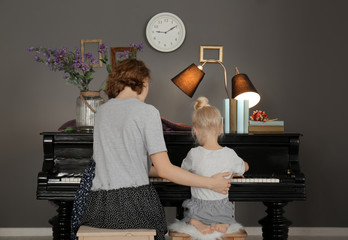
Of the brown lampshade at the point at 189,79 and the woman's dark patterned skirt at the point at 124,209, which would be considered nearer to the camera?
the woman's dark patterned skirt at the point at 124,209

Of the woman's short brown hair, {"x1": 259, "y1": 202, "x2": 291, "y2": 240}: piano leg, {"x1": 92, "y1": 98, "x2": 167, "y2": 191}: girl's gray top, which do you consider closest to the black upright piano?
{"x1": 259, "y1": 202, "x2": 291, "y2": 240}: piano leg

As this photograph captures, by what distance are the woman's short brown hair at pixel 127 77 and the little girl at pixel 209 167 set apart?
40cm

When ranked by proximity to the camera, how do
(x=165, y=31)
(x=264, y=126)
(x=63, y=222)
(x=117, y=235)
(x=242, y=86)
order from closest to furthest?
(x=117, y=235) < (x=63, y=222) < (x=264, y=126) < (x=242, y=86) < (x=165, y=31)

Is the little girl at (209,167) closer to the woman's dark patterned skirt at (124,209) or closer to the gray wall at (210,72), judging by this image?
the woman's dark patterned skirt at (124,209)

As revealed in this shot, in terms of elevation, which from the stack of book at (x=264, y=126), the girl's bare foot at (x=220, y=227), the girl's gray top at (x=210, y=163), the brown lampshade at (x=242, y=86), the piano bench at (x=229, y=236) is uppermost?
the brown lampshade at (x=242, y=86)

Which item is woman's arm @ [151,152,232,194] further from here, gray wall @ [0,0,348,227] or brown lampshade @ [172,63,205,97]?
gray wall @ [0,0,348,227]

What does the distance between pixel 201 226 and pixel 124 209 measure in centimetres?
43

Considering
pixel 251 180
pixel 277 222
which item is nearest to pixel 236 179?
pixel 251 180

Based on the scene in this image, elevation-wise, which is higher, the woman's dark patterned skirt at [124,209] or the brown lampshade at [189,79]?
the brown lampshade at [189,79]

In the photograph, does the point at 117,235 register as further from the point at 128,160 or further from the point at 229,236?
the point at 229,236

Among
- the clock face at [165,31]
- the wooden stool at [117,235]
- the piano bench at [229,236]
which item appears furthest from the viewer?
the clock face at [165,31]

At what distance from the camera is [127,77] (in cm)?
210

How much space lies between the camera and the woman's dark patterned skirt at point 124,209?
2066 millimetres

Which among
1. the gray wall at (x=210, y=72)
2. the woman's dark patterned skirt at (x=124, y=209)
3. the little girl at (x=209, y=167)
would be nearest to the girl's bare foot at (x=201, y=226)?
the little girl at (x=209, y=167)
